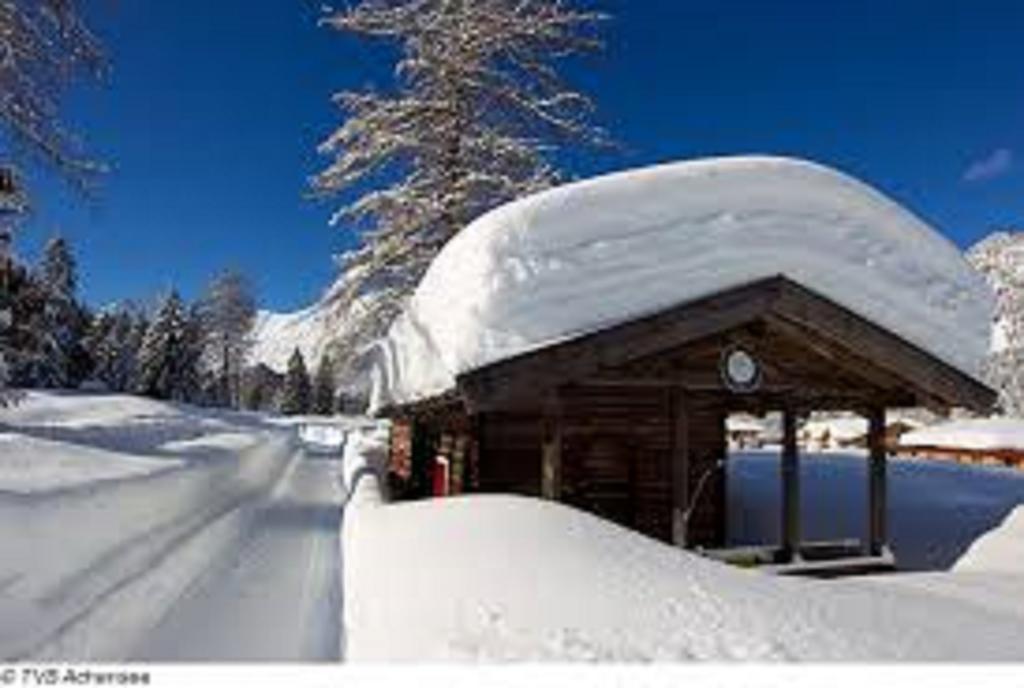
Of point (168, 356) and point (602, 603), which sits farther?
point (168, 356)

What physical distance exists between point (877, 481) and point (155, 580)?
855 cm

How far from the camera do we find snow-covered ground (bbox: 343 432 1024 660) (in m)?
6.17

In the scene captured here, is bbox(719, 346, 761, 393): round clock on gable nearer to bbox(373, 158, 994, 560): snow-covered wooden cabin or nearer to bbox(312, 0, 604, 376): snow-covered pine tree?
bbox(373, 158, 994, 560): snow-covered wooden cabin

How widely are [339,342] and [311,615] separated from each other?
14.7 m

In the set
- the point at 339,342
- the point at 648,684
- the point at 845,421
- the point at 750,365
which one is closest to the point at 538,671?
the point at 648,684

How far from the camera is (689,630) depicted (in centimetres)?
637

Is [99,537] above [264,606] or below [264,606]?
above

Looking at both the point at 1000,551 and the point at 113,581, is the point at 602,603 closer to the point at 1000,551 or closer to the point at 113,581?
the point at 113,581

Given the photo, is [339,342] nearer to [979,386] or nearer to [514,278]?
[514,278]

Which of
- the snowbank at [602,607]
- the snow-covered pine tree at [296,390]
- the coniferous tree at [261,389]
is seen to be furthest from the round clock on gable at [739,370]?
the coniferous tree at [261,389]

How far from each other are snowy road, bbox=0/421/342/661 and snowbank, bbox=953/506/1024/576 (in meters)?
7.42

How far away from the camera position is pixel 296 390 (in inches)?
3952

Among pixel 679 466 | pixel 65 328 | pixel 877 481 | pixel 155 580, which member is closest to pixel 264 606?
pixel 155 580

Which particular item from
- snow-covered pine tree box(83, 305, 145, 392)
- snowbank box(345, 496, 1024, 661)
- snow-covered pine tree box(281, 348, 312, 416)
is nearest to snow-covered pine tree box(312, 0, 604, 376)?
snowbank box(345, 496, 1024, 661)
